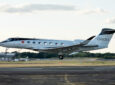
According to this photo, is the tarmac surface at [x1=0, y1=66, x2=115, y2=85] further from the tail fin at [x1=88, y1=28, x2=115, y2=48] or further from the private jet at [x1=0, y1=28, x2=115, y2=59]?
the tail fin at [x1=88, y1=28, x2=115, y2=48]

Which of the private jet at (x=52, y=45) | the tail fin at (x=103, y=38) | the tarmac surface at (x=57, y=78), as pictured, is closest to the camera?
the tarmac surface at (x=57, y=78)

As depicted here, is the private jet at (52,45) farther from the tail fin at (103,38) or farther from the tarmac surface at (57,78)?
the tarmac surface at (57,78)

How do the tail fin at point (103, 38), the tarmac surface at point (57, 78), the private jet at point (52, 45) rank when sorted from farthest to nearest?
1. the tail fin at point (103, 38)
2. the private jet at point (52, 45)
3. the tarmac surface at point (57, 78)

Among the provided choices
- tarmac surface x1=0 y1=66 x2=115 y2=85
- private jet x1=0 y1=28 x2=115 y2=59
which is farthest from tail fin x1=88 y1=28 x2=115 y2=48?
tarmac surface x1=0 y1=66 x2=115 y2=85

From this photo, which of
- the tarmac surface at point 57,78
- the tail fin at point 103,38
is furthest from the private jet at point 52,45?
the tarmac surface at point 57,78

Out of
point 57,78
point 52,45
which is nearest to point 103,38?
point 52,45

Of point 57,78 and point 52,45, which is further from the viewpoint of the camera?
point 52,45

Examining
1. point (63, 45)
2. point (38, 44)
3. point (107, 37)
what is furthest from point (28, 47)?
point (107, 37)

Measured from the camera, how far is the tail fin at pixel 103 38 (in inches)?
2243

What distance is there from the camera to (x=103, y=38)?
5838cm

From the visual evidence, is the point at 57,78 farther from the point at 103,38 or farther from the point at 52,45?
the point at 103,38

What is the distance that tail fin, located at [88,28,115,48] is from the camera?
187ft

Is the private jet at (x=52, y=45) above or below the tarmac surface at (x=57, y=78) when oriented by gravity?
above

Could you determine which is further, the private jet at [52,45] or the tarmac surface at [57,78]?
the private jet at [52,45]
